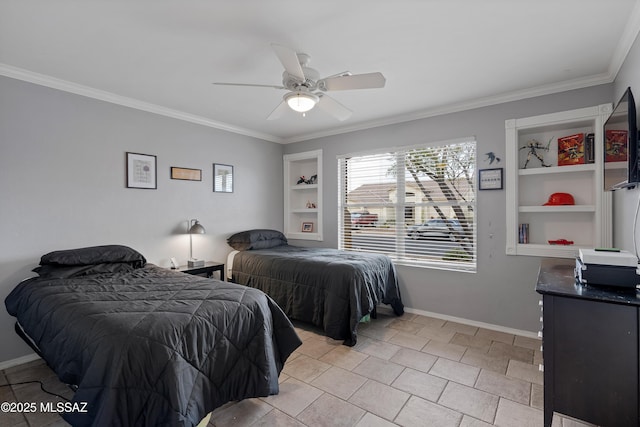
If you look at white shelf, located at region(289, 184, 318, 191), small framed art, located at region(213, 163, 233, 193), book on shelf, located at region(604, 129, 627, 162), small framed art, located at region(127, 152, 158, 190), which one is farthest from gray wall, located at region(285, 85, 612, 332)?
small framed art, located at region(127, 152, 158, 190)

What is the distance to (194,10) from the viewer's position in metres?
1.90

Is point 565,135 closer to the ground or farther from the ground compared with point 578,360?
farther from the ground

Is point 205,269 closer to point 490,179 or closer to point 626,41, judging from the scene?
point 490,179

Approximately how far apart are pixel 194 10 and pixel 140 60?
2.98 ft

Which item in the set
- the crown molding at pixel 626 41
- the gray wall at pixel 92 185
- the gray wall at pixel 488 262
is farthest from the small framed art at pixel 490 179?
the gray wall at pixel 92 185

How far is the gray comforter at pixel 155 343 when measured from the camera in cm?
140

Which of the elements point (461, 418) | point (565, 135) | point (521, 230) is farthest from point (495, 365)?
point (565, 135)

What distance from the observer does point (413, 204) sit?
156 inches

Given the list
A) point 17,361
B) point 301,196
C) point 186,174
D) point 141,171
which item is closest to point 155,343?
point 17,361

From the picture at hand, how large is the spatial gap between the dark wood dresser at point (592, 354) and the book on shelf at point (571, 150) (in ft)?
5.91

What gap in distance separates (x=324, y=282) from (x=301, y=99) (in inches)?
69.7

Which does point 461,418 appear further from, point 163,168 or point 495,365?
point 163,168

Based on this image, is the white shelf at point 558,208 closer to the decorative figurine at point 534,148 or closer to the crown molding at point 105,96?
the decorative figurine at point 534,148

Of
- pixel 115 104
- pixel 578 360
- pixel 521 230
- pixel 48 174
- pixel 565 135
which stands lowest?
pixel 578 360
